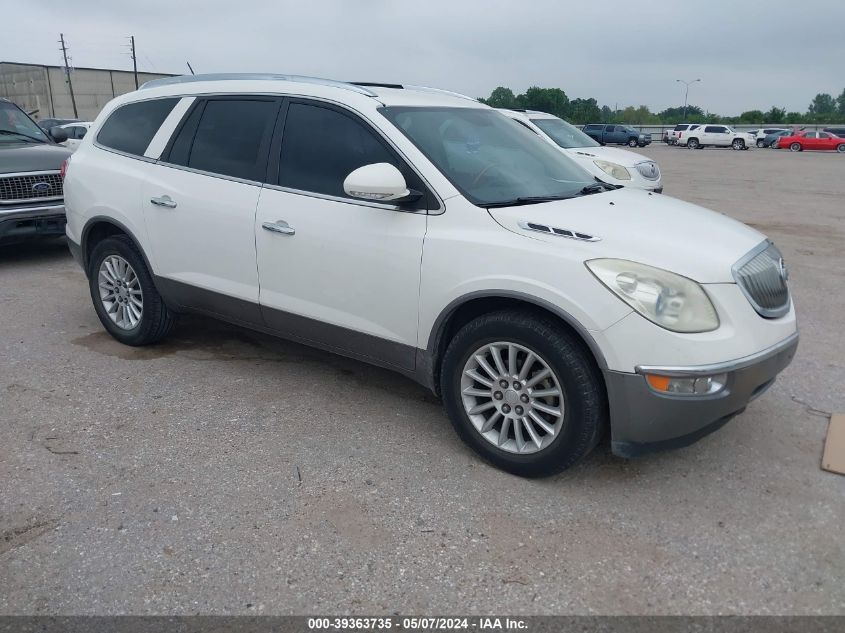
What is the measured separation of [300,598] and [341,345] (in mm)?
1675

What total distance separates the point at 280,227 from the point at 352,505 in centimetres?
166

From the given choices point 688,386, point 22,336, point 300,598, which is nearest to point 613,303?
point 688,386

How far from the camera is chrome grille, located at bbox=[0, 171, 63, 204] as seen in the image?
24.4ft

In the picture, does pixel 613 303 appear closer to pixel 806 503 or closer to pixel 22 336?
pixel 806 503

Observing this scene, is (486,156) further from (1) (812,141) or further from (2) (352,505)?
(1) (812,141)

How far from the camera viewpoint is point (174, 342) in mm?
5391

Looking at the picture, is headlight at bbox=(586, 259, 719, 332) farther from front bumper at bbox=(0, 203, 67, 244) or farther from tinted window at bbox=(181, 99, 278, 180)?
front bumper at bbox=(0, 203, 67, 244)

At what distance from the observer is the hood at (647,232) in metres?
3.14

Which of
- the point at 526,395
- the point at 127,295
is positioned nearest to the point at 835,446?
the point at 526,395

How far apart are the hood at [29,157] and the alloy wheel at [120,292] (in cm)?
323

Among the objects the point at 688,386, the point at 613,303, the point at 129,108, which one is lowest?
the point at 688,386

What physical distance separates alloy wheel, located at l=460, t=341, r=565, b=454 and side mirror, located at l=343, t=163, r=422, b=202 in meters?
0.89

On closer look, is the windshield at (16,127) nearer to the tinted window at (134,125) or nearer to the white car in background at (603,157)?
the tinted window at (134,125)

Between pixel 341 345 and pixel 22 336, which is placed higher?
pixel 341 345
